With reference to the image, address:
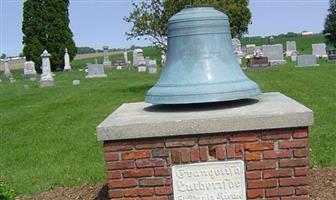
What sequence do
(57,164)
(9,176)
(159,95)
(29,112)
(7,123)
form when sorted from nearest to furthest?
(159,95) → (9,176) → (57,164) → (7,123) → (29,112)

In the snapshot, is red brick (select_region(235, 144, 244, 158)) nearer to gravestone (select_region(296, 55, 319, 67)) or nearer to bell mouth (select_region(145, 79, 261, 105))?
bell mouth (select_region(145, 79, 261, 105))

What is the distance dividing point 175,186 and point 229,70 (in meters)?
1.09

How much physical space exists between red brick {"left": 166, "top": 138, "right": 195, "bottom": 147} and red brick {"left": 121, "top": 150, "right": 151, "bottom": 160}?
0.17 m

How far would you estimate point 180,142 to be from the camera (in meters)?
3.50

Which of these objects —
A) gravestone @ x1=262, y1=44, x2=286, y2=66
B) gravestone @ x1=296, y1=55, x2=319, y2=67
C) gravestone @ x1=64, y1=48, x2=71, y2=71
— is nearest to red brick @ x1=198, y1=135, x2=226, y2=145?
gravestone @ x1=296, y1=55, x2=319, y2=67

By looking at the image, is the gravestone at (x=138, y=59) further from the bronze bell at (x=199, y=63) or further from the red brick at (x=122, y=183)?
the red brick at (x=122, y=183)

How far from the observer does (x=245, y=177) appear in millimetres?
3537

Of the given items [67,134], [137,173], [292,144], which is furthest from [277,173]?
[67,134]

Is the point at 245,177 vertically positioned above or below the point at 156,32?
below

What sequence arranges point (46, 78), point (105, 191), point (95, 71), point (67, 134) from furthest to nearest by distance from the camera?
1. point (95, 71)
2. point (46, 78)
3. point (67, 134)
4. point (105, 191)

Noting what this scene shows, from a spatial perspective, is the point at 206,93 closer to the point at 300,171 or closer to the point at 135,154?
the point at 135,154

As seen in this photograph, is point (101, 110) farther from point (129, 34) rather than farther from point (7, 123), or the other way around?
point (129, 34)

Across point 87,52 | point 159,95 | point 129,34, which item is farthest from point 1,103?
point 87,52

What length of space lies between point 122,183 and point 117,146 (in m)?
0.29
